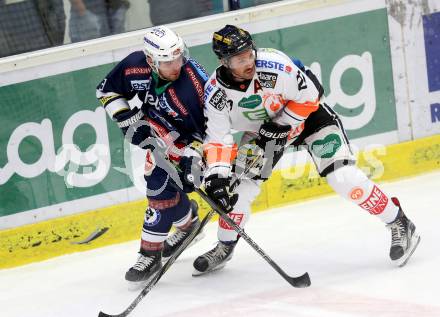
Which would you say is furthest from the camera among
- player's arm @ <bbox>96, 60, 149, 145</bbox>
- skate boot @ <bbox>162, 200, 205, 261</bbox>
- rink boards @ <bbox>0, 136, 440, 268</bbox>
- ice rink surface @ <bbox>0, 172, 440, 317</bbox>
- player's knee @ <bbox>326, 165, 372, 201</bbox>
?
rink boards @ <bbox>0, 136, 440, 268</bbox>

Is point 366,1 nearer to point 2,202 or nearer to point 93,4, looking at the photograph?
point 93,4

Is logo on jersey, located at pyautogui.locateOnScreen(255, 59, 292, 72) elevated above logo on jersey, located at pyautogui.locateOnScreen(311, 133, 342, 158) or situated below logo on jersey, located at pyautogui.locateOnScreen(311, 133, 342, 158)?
above

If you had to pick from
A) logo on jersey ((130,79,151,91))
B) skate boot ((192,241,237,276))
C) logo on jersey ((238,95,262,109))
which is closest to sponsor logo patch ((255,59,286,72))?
logo on jersey ((238,95,262,109))

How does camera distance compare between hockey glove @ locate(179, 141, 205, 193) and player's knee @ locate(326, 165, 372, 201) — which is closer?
player's knee @ locate(326, 165, 372, 201)

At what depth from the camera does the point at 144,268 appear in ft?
15.5

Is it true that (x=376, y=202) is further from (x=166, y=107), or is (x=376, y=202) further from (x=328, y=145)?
(x=166, y=107)

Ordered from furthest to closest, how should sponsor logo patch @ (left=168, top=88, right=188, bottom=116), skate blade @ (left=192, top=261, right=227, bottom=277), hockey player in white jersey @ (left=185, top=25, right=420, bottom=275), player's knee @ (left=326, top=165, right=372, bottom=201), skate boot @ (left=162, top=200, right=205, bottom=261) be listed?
skate boot @ (left=162, top=200, right=205, bottom=261) < skate blade @ (left=192, top=261, right=227, bottom=277) < sponsor logo patch @ (left=168, top=88, right=188, bottom=116) < player's knee @ (left=326, top=165, right=372, bottom=201) < hockey player in white jersey @ (left=185, top=25, right=420, bottom=275)

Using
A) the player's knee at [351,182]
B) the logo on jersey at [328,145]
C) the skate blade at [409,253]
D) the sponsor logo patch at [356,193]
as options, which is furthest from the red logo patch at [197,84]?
the skate blade at [409,253]

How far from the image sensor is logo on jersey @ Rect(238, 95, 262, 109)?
4.34 metres

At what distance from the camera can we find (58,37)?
221 inches

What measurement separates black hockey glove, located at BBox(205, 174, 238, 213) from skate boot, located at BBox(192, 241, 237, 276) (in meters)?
0.45

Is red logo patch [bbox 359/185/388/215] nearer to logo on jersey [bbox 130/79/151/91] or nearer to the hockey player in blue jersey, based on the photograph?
the hockey player in blue jersey

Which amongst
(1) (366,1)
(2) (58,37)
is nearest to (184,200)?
(2) (58,37)

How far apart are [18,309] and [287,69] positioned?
1.68 m
